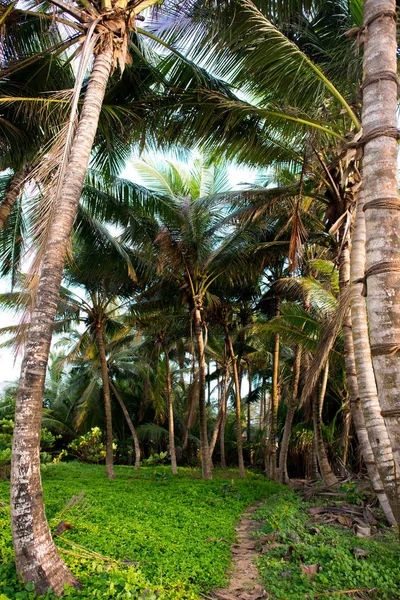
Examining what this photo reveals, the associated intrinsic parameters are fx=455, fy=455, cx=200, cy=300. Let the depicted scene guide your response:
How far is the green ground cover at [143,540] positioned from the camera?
362 cm

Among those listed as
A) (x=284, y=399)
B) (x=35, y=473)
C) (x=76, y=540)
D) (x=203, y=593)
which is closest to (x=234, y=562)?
(x=203, y=593)

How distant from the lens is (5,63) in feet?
23.0

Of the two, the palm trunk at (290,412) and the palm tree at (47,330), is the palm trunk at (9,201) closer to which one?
the palm tree at (47,330)

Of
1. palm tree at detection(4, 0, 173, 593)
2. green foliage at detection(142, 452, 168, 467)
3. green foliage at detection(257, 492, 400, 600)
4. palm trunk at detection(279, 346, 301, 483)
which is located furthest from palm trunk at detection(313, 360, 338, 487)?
palm tree at detection(4, 0, 173, 593)

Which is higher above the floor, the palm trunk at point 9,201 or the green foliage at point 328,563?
the palm trunk at point 9,201

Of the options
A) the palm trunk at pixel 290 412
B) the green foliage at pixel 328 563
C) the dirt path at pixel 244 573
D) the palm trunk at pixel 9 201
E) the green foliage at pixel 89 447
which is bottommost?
the dirt path at pixel 244 573

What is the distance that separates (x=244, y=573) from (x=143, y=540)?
1.24 meters

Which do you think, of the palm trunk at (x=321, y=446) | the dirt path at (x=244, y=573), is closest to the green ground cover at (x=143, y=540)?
the dirt path at (x=244, y=573)

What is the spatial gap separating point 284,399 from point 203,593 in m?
17.0

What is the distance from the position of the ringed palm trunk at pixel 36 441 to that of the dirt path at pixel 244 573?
1481 mm

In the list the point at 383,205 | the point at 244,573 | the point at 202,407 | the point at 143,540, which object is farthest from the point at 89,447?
the point at 383,205

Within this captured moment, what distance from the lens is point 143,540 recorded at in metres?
5.27

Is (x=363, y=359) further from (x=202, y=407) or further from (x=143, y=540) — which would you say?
(x=202, y=407)

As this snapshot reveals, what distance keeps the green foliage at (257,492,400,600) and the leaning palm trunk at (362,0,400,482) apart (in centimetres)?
205
